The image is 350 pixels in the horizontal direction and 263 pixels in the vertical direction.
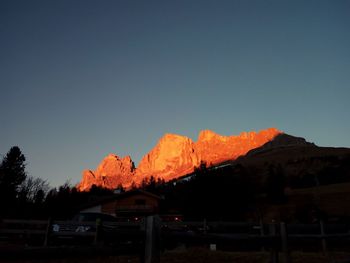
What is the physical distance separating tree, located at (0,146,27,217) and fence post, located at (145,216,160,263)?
4945 cm

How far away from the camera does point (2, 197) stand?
46.2 m

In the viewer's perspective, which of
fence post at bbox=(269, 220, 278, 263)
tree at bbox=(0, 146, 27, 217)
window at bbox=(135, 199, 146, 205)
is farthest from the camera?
tree at bbox=(0, 146, 27, 217)

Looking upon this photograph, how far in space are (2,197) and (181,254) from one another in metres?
42.4

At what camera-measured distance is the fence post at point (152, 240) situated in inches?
140

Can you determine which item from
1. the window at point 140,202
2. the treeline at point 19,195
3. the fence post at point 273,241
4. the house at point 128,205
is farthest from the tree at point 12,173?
the fence post at point 273,241

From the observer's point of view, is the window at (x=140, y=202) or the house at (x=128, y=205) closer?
the house at (x=128, y=205)

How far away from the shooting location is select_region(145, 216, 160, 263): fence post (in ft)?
11.7

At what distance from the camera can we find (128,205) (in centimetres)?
4097

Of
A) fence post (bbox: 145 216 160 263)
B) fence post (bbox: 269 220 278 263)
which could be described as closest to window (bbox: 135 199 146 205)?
fence post (bbox: 269 220 278 263)

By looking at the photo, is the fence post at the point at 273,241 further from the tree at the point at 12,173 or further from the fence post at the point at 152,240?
the tree at the point at 12,173

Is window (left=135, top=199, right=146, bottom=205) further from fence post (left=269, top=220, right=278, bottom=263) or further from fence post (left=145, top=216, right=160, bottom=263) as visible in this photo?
fence post (left=145, top=216, right=160, bottom=263)

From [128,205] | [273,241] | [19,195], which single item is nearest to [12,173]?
[19,195]

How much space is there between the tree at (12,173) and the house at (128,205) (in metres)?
14.6

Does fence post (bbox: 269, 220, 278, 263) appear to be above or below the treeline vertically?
below
